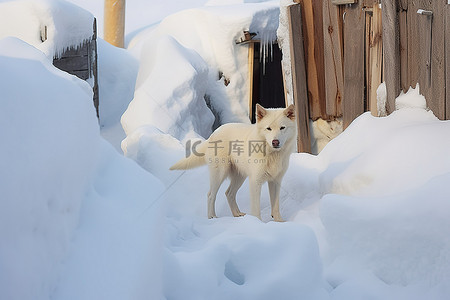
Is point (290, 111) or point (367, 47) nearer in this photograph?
point (290, 111)

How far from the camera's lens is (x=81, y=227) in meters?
1.82

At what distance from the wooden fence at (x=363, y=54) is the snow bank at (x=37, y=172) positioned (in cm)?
293

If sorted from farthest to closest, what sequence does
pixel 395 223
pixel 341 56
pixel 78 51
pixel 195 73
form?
pixel 78 51 → pixel 195 73 → pixel 341 56 → pixel 395 223

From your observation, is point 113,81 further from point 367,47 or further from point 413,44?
point 413,44

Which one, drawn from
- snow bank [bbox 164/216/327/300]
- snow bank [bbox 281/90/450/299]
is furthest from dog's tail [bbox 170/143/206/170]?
snow bank [bbox 164/216/327/300]

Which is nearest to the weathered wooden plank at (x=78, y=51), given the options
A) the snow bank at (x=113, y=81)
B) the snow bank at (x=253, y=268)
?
the snow bank at (x=113, y=81)

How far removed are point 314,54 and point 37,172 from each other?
493 cm

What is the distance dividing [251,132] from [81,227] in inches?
112

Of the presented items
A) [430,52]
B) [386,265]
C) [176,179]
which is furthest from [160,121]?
[386,265]

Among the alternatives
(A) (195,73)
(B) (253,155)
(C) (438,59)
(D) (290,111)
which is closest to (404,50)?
(C) (438,59)

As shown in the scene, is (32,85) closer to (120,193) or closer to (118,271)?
(120,193)

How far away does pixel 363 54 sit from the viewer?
554 cm

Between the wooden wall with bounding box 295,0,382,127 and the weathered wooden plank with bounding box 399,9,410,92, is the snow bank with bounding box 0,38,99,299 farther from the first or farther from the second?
the wooden wall with bounding box 295,0,382,127
